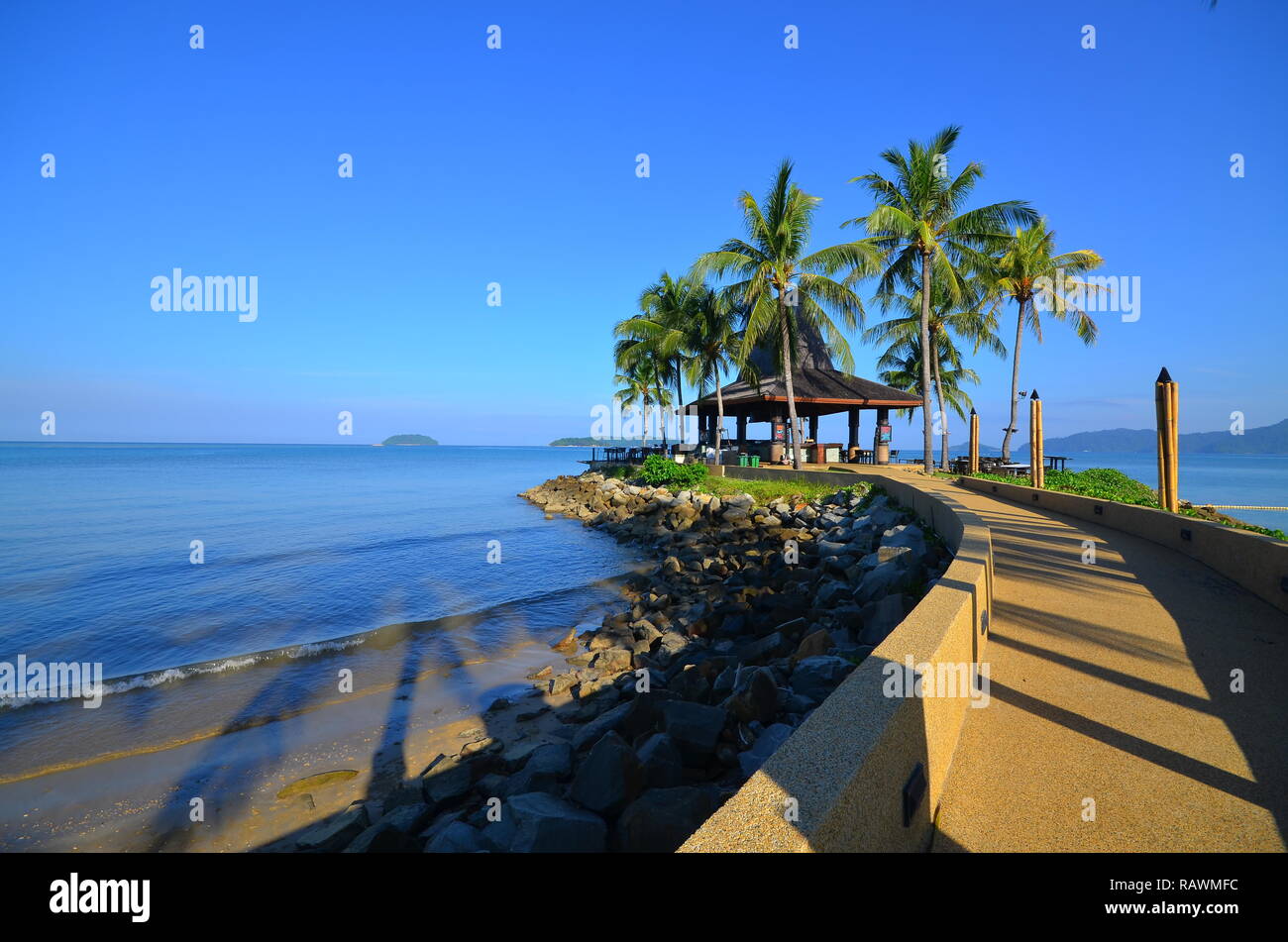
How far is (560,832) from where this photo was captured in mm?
3992

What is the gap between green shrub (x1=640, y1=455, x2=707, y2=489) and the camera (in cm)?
2702

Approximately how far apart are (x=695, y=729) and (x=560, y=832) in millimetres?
1484

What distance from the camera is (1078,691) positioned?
4.08 meters

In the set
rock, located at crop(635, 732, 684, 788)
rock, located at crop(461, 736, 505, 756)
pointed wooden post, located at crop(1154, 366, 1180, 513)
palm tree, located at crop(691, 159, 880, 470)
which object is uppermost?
palm tree, located at crop(691, 159, 880, 470)

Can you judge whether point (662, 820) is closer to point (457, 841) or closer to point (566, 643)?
point (457, 841)

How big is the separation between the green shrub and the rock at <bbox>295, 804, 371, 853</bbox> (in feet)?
70.6

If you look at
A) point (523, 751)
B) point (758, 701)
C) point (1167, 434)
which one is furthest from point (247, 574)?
point (1167, 434)

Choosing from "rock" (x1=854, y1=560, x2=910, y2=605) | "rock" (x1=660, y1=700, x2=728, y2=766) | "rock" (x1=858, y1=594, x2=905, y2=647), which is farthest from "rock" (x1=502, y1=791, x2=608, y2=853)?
"rock" (x1=854, y1=560, x2=910, y2=605)

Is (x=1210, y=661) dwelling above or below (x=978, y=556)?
below

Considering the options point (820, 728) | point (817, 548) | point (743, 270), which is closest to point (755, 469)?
point (743, 270)

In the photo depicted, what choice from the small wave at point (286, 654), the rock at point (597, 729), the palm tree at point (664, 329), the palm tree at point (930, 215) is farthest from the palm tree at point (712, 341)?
the rock at point (597, 729)

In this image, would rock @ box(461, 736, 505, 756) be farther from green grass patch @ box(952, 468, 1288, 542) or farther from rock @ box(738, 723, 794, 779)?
green grass patch @ box(952, 468, 1288, 542)
